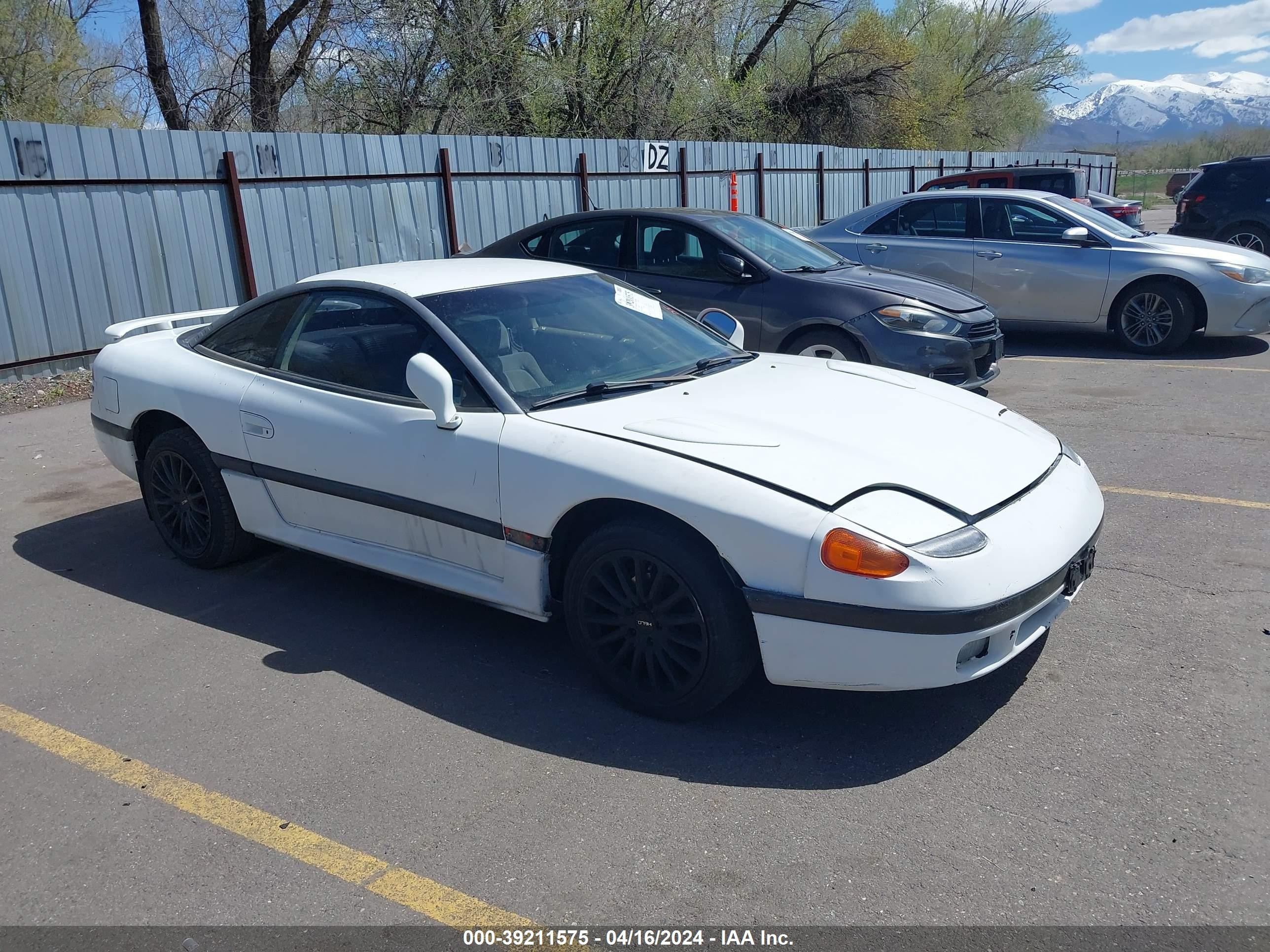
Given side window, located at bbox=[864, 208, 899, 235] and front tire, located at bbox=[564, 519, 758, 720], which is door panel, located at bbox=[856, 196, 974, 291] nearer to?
side window, located at bbox=[864, 208, 899, 235]

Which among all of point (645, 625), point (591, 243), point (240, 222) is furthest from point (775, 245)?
Answer: point (240, 222)

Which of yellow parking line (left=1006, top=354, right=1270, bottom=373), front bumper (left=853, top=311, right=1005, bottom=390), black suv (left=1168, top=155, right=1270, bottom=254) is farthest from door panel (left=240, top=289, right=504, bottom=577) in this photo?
black suv (left=1168, top=155, right=1270, bottom=254)

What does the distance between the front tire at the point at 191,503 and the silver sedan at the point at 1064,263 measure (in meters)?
7.54

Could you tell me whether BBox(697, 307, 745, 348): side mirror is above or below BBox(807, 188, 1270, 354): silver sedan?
above

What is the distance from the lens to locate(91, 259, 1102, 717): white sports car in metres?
3.17

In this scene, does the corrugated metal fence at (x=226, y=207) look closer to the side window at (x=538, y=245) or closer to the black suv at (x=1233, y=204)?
the side window at (x=538, y=245)

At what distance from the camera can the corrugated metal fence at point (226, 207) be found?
29.4 feet

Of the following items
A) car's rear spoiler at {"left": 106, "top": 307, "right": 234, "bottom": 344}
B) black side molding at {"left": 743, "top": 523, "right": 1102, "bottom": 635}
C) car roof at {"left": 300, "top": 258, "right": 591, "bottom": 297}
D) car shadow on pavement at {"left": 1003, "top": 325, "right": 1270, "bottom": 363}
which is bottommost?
car shadow on pavement at {"left": 1003, "top": 325, "right": 1270, "bottom": 363}

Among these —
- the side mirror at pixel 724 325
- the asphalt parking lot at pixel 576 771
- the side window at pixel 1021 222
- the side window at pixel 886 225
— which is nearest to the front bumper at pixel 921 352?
the side mirror at pixel 724 325

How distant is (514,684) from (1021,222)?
8438mm

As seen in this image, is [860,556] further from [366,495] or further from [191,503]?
[191,503]

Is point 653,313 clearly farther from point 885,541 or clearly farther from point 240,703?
point 240,703

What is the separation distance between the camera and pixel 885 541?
10.2 feet

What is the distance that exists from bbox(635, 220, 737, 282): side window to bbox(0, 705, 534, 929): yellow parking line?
215 inches
